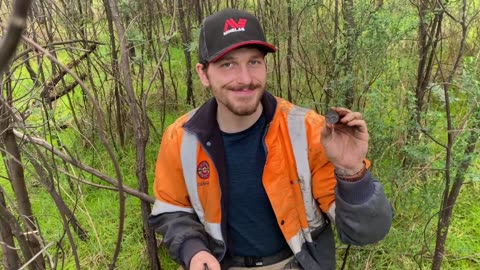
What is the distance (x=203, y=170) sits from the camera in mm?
1820

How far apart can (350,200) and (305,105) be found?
139 centimetres

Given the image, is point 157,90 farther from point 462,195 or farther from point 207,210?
point 462,195

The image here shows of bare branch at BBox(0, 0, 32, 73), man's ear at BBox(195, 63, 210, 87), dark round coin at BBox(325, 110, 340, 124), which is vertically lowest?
dark round coin at BBox(325, 110, 340, 124)

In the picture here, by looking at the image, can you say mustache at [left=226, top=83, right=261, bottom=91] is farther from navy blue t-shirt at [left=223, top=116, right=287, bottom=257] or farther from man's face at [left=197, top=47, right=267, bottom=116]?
navy blue t-shirt at [left=223, top=116, right=287, bottom=257]

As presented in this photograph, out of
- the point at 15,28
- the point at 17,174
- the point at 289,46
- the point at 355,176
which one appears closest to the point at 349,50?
the point at 289,46

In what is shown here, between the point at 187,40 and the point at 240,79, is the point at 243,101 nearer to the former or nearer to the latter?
the point at 240,79

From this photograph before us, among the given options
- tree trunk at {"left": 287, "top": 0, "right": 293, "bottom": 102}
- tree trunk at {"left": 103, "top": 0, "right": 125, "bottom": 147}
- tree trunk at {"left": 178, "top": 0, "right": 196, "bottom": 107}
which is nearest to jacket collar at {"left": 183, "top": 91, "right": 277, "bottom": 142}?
tree trunk at {"left": 103, "top": 0, "right": 125, "bottom": 147}

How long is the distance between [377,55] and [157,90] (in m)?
2.33

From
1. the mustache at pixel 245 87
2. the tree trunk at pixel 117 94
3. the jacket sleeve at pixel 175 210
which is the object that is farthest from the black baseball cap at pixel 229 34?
the tree trunk at pixel 117 94

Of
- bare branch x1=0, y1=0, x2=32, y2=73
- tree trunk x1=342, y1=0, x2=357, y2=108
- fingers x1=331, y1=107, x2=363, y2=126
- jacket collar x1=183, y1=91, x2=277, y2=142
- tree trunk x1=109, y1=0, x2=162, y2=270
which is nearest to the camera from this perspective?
bare branch x1=0, y1=0, x2=32, y2=73

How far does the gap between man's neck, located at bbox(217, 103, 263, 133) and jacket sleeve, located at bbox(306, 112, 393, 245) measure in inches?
8.9

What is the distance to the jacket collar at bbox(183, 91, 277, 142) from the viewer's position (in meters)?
1.79

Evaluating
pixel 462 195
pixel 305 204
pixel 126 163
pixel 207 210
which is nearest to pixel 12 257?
pixel 207 210

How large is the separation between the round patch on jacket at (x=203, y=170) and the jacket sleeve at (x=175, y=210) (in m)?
0.09
